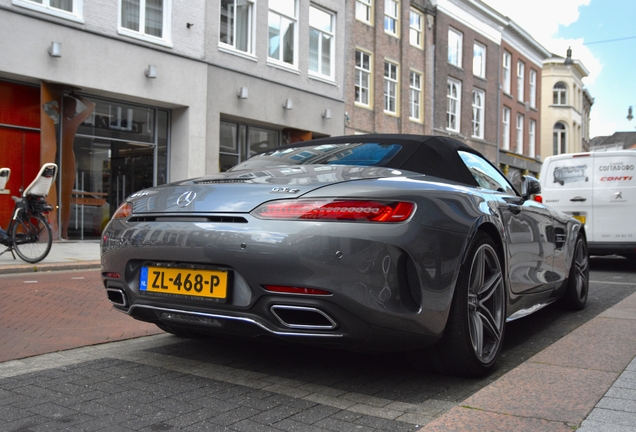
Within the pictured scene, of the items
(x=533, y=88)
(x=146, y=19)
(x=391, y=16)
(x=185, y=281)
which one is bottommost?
(x=185, y=281)

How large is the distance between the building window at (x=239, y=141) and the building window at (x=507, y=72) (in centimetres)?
2023

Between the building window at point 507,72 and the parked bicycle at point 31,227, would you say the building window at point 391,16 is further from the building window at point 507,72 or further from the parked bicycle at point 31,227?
the parked bicycle at point 31,227

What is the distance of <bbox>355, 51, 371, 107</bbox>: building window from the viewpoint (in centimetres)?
2222

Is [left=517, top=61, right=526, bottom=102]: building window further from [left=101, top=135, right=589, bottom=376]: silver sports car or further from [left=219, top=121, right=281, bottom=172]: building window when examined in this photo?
[left=101, top=135, right=589, bottom=376]: silver sports car

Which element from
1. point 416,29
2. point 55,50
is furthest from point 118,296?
point 416,29

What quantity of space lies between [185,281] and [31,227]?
6.86 metres

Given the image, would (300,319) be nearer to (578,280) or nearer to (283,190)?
(283,190)

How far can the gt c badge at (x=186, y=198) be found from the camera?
3.25m

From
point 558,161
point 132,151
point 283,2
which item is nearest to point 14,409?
point 558,161

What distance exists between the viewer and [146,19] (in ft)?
49.1

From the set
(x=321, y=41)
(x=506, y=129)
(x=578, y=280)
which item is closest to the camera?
(x=578, y=280)

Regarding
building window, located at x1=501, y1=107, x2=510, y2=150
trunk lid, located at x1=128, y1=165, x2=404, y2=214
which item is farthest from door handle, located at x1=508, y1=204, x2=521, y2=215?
building window, located at x1=501, y1=107, x2=510, y2=150

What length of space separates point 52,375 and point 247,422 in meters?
1.33

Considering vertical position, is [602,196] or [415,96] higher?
[415,96]
